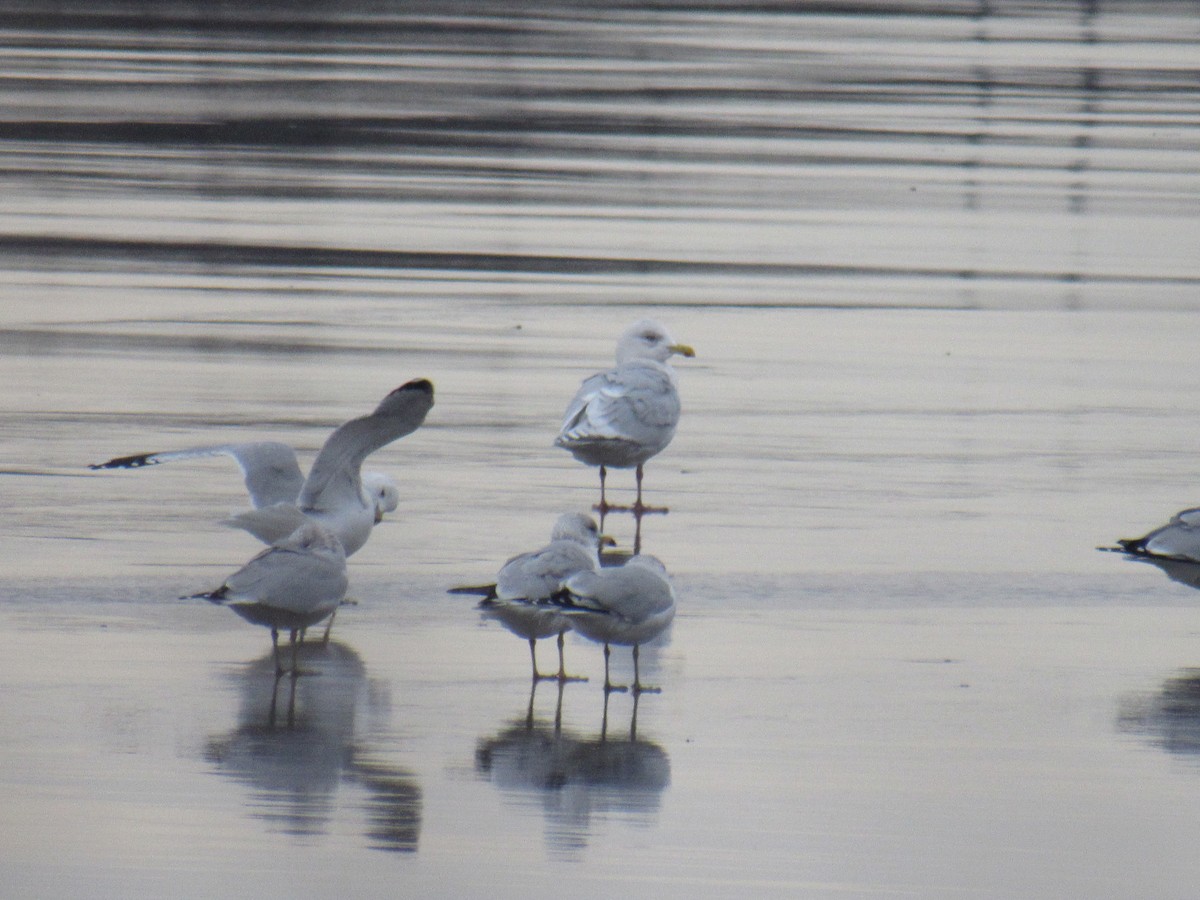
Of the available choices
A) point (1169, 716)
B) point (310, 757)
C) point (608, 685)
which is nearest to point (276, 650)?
point (310, 757)

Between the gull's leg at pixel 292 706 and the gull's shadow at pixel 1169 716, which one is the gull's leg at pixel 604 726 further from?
the gull's shadow at pixel 1169 716

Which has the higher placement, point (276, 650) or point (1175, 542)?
point (1175, 542)

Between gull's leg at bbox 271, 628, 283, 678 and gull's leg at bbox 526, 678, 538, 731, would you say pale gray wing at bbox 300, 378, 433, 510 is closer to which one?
gull's leg at bbox 271, 628, 283, 678

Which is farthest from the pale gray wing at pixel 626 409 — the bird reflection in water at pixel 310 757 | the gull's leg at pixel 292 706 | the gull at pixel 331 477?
the gull's leg at pixel 292 706

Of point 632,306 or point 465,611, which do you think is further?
point 632,306

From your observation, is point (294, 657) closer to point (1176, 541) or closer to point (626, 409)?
point (1176, 541)

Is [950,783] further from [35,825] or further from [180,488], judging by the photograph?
[180,488]

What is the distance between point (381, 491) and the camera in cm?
984

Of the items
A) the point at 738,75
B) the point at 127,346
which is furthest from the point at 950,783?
the point at 738,75

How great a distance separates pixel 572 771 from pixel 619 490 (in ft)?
15.7

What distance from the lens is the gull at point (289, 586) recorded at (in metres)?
7.73

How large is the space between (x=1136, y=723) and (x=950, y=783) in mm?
933

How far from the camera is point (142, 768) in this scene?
6.84 meters

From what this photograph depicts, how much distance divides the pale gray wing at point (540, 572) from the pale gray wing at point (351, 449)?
1354 mm
